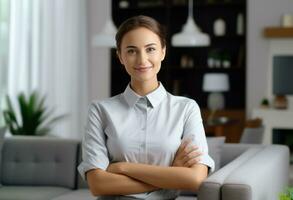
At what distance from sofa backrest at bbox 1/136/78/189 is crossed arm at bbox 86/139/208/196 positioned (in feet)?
6.29

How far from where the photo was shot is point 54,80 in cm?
671

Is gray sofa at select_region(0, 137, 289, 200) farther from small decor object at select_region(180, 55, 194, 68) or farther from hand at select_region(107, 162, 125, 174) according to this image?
small decor object at select_region(180, 55, 194, 68)

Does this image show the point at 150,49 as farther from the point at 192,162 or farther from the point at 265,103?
the point at 265,103

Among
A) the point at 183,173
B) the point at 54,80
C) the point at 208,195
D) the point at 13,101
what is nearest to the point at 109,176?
the point at 183,173

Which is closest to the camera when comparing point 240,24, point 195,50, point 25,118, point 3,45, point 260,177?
point 260,177

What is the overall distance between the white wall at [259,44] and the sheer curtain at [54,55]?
2.10m

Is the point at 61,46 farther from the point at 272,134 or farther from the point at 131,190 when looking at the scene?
the point at 131,190

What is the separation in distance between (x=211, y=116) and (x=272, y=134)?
0.79 m

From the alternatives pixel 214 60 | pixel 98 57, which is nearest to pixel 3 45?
pixel 98 57

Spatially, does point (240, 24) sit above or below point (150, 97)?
above

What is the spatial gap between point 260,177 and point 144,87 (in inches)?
34.5

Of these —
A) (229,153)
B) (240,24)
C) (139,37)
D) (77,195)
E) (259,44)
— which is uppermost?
(240,24)

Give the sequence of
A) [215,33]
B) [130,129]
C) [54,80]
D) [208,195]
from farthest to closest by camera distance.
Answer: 1. [215,33]
2. [54,80]
3. [208,195]
4. [130,129]

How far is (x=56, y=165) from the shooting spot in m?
3.86
